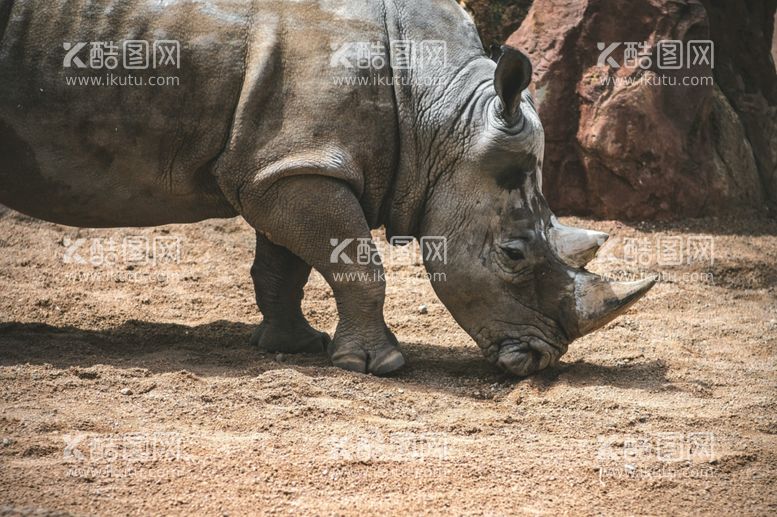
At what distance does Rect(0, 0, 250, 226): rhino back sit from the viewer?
588 centimetres

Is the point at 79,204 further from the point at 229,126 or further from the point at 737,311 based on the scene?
the point at 737,311

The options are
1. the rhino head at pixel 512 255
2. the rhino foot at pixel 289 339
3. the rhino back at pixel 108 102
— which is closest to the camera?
the rhino back at pixel 108 102

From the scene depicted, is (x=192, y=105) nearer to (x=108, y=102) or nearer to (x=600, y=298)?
(x=108, y=102)

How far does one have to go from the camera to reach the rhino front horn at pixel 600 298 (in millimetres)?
6039

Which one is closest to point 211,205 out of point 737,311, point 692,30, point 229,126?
point 229,126

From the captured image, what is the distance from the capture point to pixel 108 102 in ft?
19.4

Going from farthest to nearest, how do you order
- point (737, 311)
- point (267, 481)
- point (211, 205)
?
point (737, 311) < point (211, 205) < point (267, 481)

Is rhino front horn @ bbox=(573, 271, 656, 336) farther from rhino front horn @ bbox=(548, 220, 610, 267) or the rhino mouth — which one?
the rhino mouth

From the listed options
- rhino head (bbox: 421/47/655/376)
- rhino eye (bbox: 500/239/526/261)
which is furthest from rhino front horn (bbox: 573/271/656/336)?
rhino eye (bbox: 500/239/526/261)

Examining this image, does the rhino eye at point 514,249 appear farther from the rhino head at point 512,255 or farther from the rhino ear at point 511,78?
the rhino ear at point 511,78

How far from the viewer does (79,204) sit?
20.2 feet

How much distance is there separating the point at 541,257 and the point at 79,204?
2.75 meters

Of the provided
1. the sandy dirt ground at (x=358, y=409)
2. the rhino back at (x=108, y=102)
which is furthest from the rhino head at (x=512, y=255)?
the rhino back at (x=108, y=102)

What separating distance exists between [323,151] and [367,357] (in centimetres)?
126
